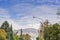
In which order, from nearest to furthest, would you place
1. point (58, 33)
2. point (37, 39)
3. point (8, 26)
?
1. point (58, 33)
2. point (37, 39)
3. point (8, 26)

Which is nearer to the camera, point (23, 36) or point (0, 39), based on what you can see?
point (0, 39)

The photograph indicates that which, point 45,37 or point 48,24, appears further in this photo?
point 48,24

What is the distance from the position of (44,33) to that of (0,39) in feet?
16.7

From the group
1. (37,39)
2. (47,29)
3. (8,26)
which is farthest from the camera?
(8,26)

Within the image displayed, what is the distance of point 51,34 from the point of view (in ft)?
112

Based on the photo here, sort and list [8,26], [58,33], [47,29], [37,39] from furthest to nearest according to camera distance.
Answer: [8,26] → [37,39] → [47,29] → [58,33]

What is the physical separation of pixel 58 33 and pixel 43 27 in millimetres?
3324

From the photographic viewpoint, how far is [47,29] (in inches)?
1410

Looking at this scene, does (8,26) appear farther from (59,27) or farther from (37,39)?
(59,27)

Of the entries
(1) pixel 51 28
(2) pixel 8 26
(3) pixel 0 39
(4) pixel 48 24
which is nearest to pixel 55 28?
(1) pixel 51 28

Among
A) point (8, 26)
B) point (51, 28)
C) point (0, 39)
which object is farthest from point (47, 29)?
point (8, 26)

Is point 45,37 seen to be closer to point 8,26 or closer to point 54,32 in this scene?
point 54,32

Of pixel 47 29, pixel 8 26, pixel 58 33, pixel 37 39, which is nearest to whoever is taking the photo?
pixel 58 33

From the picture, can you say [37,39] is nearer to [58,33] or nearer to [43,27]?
[43,27]
